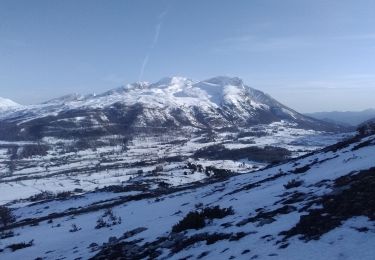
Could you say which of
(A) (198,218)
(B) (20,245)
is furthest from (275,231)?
(B) (20,245)

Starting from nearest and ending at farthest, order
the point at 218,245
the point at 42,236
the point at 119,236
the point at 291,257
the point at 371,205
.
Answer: the point at 291,257
the point at 371,205
the point at 218,245
the point at 119,236
the point at 42,236

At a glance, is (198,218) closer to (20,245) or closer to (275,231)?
(275,231)

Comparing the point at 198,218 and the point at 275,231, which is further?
the point at 198,218

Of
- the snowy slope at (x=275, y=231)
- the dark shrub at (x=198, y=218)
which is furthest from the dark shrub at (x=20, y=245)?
the dark shrub at (x=198, y=218)

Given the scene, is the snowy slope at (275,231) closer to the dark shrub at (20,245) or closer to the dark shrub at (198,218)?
the dark shrub at (198,218)

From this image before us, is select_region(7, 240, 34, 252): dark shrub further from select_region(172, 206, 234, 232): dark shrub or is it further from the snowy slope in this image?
select_region(172, 206, 234, 232): dark shrub

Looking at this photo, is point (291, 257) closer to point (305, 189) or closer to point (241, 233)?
point (241, 233)

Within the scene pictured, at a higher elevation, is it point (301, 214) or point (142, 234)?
point (301, 214)

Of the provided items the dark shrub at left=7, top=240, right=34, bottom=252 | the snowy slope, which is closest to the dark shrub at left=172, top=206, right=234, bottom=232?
the snowy slope

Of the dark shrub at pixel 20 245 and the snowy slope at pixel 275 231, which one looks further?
the dark shrub at pixel 20 245

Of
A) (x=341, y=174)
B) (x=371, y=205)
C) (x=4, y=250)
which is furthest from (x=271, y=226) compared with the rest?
(x=4, y=250)

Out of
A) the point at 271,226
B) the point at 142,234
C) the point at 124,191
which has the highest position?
the point at 271,226
